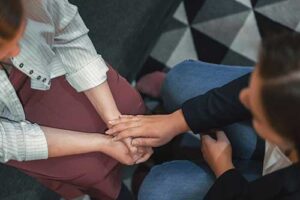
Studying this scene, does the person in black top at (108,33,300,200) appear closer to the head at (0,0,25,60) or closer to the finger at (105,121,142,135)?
the finger at (105,121,142,135)

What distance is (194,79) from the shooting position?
1137mm

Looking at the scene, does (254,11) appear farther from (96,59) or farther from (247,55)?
A: (96,59)

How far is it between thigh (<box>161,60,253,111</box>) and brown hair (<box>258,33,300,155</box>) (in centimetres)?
38

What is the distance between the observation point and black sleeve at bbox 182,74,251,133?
100 centimetres

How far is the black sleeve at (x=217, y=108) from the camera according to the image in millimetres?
997

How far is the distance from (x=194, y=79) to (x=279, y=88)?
1.50ft

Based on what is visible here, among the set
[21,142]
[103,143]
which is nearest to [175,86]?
[103,143]

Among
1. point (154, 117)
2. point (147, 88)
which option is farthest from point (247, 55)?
point (154, 117)

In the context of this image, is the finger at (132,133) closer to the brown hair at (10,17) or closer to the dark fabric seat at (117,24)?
the dark fabric seat at (117,24)

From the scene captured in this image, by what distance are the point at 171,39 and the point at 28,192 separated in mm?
682

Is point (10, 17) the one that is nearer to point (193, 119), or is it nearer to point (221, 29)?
point (193, 119)

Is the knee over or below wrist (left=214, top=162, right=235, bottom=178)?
over

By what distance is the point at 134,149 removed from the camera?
3.69 feet

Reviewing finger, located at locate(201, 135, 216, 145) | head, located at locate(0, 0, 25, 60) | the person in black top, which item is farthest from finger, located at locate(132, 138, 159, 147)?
head, located at locate(0, 0, 25, 60)
